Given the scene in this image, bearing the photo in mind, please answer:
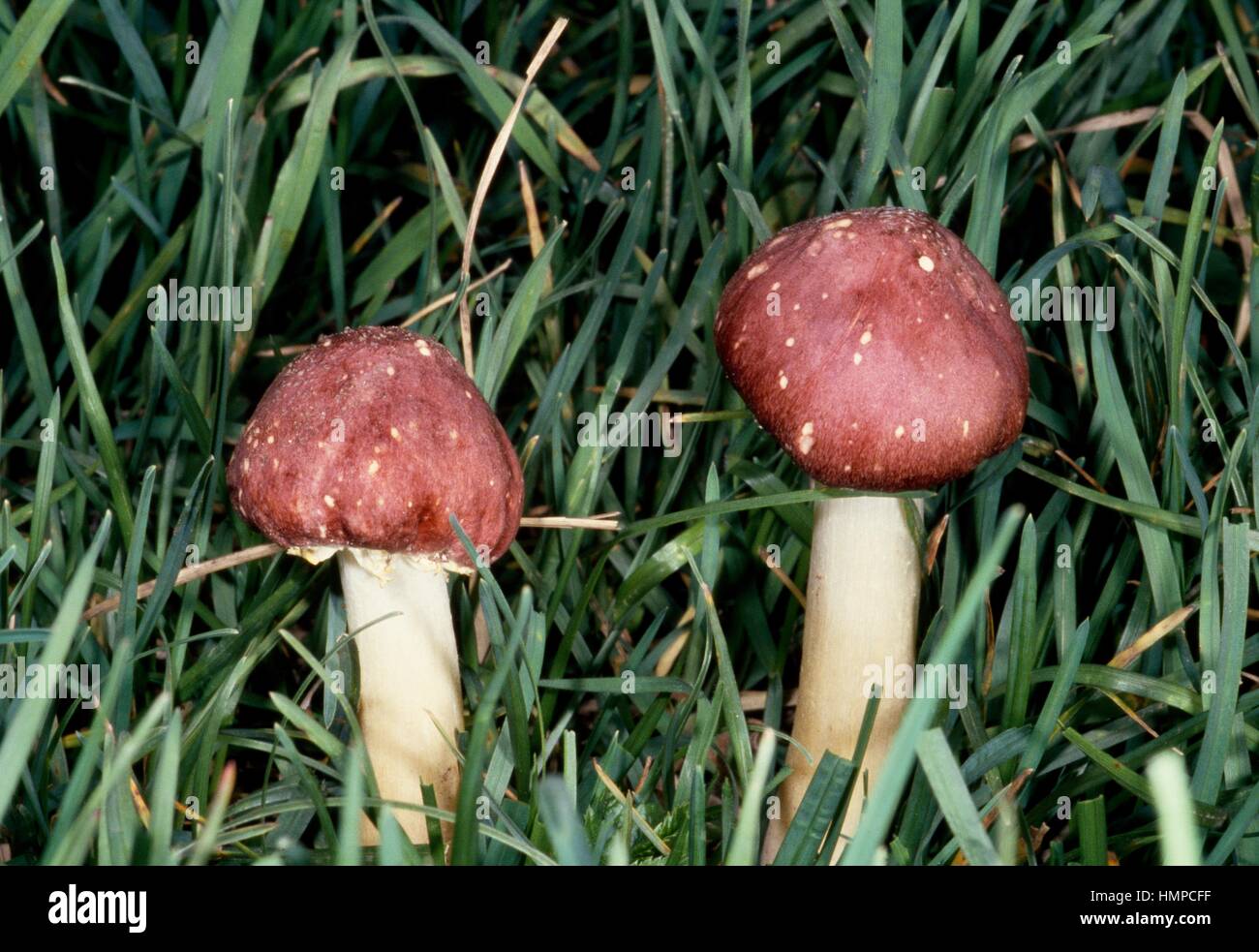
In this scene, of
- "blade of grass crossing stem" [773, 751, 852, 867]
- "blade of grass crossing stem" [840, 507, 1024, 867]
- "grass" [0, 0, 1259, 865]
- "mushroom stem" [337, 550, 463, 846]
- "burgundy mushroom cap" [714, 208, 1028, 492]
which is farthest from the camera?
"mushroom stem" [337, 550, 463, 846]

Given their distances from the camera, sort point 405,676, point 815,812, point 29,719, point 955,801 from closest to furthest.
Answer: point 29,719
point 955,801
point 815,812
point 405,676

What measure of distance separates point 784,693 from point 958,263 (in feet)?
3.30

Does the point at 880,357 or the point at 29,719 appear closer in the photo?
the point at 29,719

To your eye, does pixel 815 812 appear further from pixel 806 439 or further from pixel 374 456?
pixel 374 456

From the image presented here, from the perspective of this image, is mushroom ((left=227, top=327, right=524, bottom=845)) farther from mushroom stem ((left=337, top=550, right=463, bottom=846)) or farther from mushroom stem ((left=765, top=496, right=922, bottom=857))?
mushroom stem ((left=765, top=496, right=922, bottom=857))

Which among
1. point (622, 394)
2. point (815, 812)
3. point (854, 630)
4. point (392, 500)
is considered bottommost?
point (815, 812)

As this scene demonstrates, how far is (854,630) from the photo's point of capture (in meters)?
2.09

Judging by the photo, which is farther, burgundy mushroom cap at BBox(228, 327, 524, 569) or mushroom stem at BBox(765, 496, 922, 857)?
mushroom stem at BBox(765, 496, 922, 857)

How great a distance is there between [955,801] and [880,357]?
68cm

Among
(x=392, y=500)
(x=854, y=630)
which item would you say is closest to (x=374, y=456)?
(x=392, y=500)

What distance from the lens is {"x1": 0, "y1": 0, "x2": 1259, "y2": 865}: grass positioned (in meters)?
1.89

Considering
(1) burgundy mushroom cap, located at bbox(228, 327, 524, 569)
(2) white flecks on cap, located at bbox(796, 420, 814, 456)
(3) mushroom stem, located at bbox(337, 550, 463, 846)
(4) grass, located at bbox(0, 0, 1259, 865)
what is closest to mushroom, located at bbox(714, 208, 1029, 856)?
(2) white flecks on cap, located at bbox(796, 420, 814, 456)
